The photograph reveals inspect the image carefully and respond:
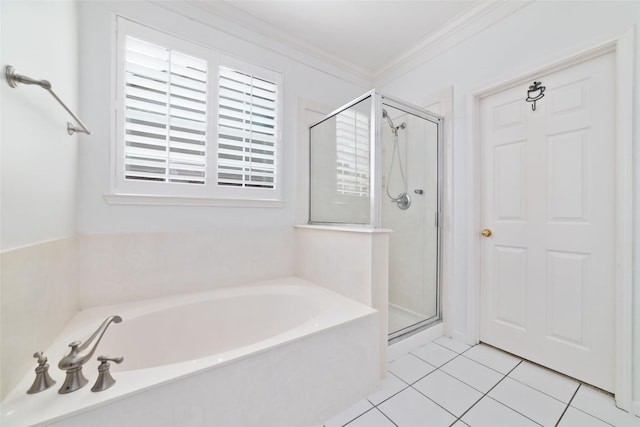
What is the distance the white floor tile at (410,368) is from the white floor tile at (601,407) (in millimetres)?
720

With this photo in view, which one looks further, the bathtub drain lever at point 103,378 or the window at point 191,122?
the window at point 191,122

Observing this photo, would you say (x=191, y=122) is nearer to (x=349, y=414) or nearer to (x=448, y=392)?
(x=349, y=414)

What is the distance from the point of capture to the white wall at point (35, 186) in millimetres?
797

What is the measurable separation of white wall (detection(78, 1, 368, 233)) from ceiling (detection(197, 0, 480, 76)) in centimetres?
12

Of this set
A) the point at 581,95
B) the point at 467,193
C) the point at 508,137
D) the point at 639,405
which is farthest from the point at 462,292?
the point at 581,95

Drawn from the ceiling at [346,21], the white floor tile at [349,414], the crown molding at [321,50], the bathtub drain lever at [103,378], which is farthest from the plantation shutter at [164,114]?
the white floor tile at [349,414]

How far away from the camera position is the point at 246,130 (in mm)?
1946

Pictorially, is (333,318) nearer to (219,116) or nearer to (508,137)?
(219,116)

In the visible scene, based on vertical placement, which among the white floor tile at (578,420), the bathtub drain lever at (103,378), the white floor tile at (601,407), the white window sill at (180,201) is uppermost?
the white window sill at (180,201)

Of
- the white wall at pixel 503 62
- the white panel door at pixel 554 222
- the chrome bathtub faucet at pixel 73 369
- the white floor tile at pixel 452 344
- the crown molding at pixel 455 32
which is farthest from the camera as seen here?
the white floor tile at pixel 452 344

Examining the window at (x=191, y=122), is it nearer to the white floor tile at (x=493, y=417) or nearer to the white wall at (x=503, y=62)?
the white wall at (x=503, y=62)

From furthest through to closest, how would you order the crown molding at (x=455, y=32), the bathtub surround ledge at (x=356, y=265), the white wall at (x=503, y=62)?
1. the crown molding at (x=455, y=32)
2. the bathtub surround ledge at (x=356, y=265)
3. the white wall at (x=503, y=62)

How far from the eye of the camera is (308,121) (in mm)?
2273

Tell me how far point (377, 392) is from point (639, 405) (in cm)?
125
